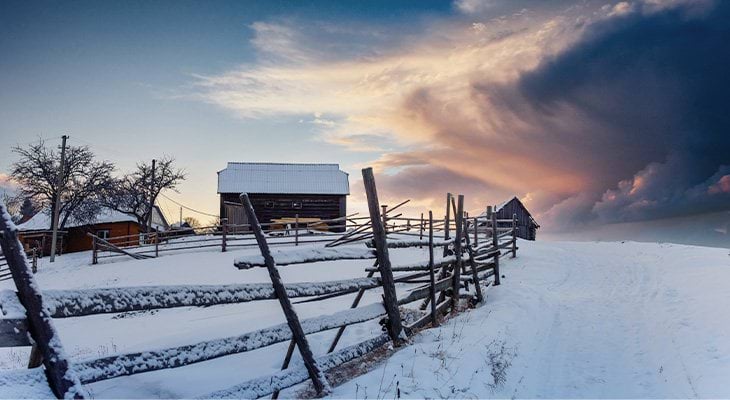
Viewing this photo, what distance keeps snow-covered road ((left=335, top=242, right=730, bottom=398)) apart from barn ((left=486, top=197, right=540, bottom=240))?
21389 mm

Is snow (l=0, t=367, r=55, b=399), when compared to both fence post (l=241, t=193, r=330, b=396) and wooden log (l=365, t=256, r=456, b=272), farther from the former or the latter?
wooden log (l=365, t=256, r=456, b=272)

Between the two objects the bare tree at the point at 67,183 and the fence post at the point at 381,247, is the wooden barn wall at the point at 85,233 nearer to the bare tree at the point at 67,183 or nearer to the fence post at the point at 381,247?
the bare tree at the point at 67,183

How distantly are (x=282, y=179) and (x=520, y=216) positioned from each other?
1935 cm

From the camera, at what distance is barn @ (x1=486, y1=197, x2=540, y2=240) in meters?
34.4

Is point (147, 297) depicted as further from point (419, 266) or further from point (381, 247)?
point (419, 266)

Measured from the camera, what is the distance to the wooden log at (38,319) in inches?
112

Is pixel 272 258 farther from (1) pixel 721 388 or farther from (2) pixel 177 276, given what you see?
(2) pixel 177 276

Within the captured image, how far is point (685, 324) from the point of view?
8.39 metres

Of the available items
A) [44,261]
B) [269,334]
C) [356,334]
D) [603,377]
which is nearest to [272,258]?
[269,334]

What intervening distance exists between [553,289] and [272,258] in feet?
32.3

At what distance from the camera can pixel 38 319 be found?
2838mm

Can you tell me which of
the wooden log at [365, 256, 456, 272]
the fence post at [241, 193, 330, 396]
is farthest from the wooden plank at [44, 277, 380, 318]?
the wooden log at [365, 256, 456, 272]

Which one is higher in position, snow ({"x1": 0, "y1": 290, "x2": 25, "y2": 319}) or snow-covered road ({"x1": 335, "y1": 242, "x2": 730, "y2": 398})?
snow ({"x1": 0, "y1": 290, "x2": 25, "y2": 319})

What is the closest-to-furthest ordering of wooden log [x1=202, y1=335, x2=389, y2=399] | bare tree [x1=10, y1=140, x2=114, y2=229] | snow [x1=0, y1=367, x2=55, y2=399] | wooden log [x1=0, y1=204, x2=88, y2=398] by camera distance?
snow [x1=0, y1=367, x2=55, y2=399], wooden log [x1=0, y1=204, x2=88, y2=398], wooden log [x1=202, y1=335, x2=389, y2=399], bare tree [x1=10, y1=140, x2=114, y2=229]
